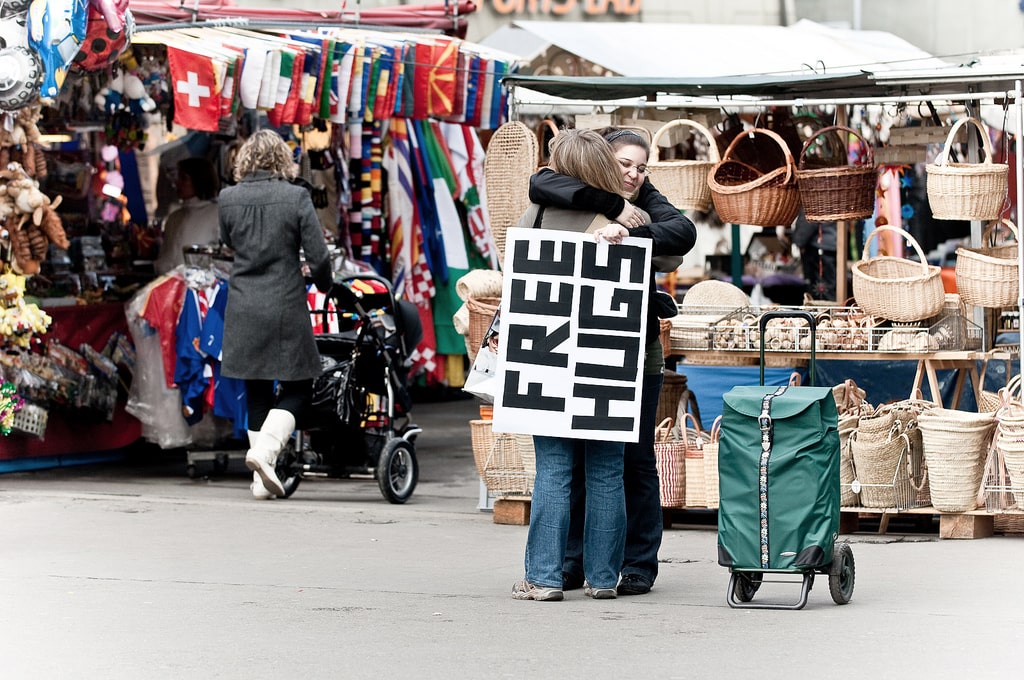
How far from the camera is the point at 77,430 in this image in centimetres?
1138

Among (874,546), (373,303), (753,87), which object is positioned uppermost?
(753,87)

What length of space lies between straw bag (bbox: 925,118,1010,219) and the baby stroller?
3302 mm

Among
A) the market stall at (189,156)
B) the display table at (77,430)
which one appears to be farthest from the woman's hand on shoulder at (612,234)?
the display table at (77,430)

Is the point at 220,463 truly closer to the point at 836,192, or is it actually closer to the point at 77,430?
the point at 77,430

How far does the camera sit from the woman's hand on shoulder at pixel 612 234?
22.1 ft

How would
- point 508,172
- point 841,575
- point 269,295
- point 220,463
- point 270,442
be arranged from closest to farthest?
point 841,575
point 508,172
point 270,442
point 269,295
point 220,463

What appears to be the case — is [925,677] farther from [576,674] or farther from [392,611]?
[392,611]

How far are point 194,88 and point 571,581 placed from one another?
444cm

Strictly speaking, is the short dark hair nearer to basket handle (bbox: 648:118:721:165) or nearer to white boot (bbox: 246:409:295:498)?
white boot (bbox: 246:409:295:498)

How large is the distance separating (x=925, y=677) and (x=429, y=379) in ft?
29.0

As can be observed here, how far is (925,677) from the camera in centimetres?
539

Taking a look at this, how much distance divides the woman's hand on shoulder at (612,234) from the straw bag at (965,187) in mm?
2295

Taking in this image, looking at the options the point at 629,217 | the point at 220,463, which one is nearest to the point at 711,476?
the point at 629,217

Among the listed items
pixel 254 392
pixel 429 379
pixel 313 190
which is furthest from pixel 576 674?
pixel 429 379
